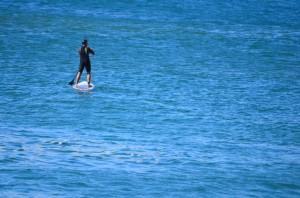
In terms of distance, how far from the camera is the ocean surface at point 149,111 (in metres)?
16.7

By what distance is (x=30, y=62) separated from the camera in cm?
3017

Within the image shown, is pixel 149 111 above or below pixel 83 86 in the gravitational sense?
below

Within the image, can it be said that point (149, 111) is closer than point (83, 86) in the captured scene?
Yes

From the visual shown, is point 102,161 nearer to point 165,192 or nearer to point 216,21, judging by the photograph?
point 165,192

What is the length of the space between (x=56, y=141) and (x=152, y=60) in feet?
43.8

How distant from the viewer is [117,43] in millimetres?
36281

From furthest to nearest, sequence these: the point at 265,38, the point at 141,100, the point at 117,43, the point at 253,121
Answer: the point at 265,38
the point at 117,43
the point at 141,100
the point at 253,121

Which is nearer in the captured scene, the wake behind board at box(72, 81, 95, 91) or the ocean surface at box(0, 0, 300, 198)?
the ocean surface at box(0, 0, 300, 198)

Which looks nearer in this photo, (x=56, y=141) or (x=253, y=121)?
(x=56, y=141)

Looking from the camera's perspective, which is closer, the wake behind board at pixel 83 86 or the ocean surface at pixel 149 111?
the ocean surface at pixel 149 111

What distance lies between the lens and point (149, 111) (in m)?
22.9

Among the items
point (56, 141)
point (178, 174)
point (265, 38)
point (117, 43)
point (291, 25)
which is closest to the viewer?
point (178, 174)

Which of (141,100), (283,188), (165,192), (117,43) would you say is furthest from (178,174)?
(117,43)

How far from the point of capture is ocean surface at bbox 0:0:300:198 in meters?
16.7
